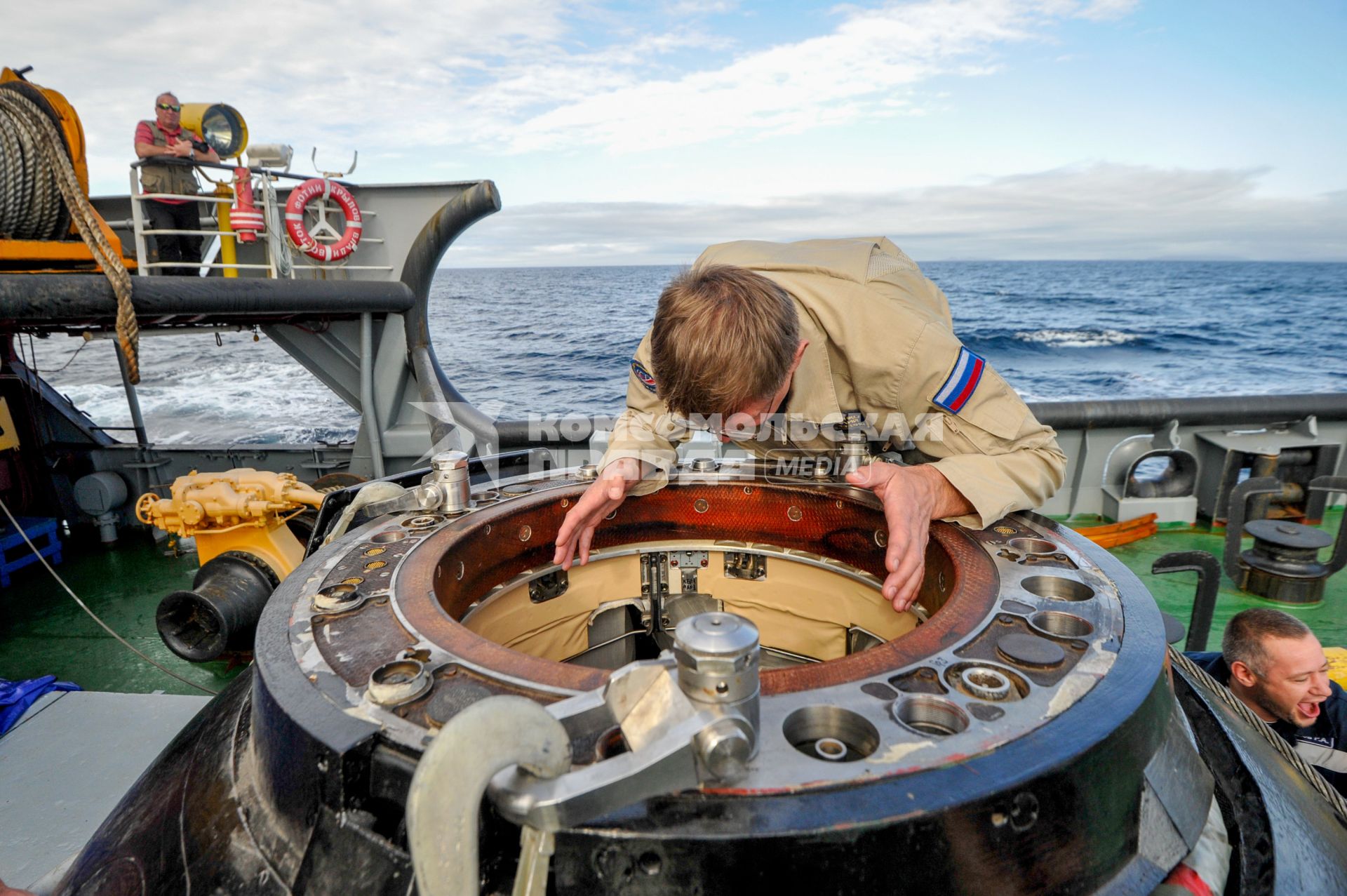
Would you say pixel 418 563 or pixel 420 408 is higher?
pixel 418 563

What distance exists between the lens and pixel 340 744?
880 millimetres

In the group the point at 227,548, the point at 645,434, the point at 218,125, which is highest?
the point at 218,125

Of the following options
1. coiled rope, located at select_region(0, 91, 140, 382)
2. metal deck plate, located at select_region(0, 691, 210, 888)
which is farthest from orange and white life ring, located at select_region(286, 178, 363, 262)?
metal deck plate, located at select_region(0, 691, 210, 888)

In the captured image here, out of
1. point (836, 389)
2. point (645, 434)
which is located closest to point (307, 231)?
point (645, 434)

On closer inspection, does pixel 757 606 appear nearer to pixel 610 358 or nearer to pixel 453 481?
pixel 453 481

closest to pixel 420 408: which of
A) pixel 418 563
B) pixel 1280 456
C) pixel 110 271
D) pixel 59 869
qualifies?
pixel 110 271

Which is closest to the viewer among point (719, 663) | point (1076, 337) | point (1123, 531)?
point (719, 663)

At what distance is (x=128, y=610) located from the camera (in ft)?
16.5

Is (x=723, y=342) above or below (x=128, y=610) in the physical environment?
above

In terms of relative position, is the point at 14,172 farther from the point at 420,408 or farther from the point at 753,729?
the point at 753,729

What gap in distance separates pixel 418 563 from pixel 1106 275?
70845mm

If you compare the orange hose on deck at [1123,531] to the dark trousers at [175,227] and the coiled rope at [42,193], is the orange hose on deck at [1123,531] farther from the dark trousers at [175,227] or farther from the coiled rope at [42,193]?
the dark trousers at [175,227]

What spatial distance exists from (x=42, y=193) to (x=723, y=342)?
4.84m

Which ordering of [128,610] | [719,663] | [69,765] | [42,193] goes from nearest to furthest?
[719,663] → [69,765] → [42,193] → [128,610]
